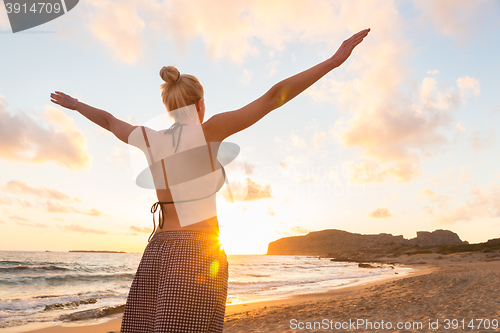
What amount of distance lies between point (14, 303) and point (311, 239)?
16027 centimetres

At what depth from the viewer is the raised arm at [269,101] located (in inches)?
52.7

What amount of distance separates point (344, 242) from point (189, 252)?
149190mm

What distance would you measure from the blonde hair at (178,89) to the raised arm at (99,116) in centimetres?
30

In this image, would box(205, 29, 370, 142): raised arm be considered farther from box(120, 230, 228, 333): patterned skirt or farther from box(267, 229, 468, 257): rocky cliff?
box(267, 229, 468, 257): rocky cliff

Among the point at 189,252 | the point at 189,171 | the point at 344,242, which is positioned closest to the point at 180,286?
the point at 189,252

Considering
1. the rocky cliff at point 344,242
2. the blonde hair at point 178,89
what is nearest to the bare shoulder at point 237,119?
the blonde hair at point 178,89

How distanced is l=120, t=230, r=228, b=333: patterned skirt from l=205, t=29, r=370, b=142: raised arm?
0.52 m

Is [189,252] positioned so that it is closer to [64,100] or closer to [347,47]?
[347,47]

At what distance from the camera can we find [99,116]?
1.91 m

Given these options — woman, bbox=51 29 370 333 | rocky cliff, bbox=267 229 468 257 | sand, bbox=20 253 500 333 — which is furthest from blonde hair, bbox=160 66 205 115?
rocky cliff, bbox=267 229 468 257

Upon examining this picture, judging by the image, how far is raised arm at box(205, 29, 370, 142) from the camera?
134 cm

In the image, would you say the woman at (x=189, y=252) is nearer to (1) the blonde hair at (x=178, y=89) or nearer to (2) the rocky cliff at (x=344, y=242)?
(1) the blonde hair at (x=178, y=89)

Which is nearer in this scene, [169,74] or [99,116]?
[169,74]

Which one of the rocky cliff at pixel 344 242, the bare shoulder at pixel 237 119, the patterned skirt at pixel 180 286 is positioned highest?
the bare shoulder at pixel 237 119
